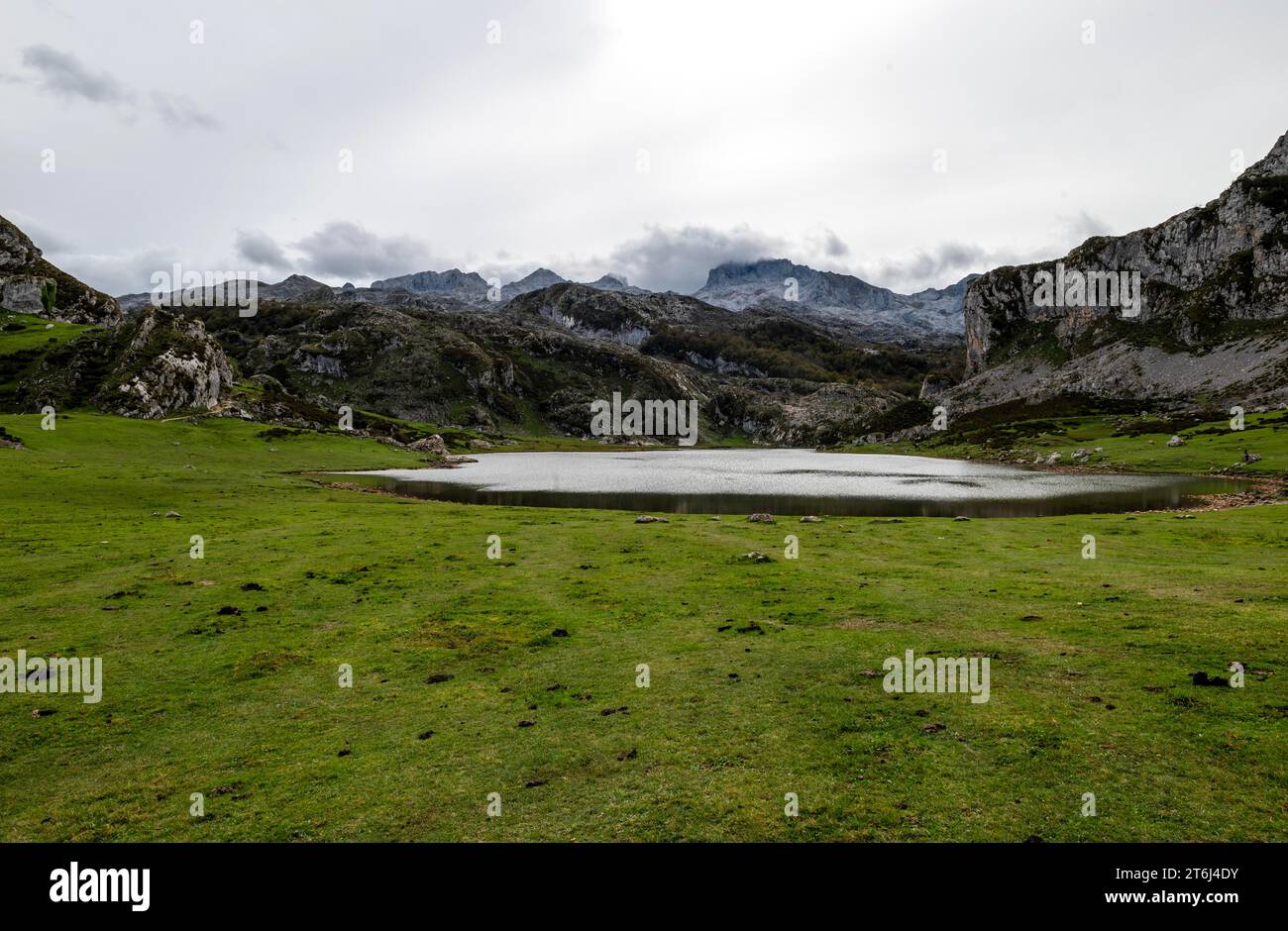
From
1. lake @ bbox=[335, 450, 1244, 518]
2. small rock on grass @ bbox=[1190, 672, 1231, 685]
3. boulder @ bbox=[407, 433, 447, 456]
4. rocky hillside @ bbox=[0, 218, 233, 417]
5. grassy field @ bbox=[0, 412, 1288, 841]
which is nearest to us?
grassy field @ bbox=[0, 412, 1288, 841]

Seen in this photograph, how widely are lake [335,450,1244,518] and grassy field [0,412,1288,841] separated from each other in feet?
123

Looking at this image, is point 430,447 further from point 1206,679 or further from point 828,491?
point 1206,679

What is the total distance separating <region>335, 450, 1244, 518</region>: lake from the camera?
76.8 meters

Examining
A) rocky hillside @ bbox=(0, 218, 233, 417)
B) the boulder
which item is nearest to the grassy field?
rocky hillside @ bbox=(0, 218, 233, 417)

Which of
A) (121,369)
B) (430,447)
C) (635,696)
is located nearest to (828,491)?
(635,696)

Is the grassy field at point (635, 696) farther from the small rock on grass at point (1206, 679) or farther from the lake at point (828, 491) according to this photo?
the lake at point (828, 491)

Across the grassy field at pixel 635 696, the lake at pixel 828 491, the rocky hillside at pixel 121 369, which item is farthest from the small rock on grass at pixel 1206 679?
the rocky hillside at pixel 121 369

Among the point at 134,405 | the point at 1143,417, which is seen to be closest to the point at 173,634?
the point at 134,405

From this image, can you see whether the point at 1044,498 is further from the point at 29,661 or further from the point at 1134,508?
the point at 29,661

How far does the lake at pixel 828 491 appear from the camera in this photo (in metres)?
76.8

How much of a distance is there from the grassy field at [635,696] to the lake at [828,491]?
3734cm

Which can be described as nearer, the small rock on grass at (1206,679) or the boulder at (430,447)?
the small rock on grass at (1206,679)

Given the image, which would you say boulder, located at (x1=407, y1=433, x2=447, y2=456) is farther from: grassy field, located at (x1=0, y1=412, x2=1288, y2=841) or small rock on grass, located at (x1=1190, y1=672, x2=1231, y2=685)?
small rock on grass, located at (x1=1190, y1=672, x2=1231, y2=685)
